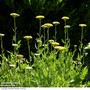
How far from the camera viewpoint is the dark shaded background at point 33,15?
15.1ft

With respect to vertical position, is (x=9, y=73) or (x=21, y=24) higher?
(x=21, y=24)

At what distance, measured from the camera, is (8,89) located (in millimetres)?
2705

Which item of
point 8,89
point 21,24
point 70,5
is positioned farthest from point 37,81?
point 70,5

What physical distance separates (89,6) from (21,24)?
6.85 ft

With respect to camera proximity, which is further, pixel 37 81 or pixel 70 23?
pixel 70 23

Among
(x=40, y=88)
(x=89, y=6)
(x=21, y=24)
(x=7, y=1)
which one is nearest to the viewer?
(x=40, y=88)

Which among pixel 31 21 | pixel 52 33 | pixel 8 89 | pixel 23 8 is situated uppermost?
pixel 23 8

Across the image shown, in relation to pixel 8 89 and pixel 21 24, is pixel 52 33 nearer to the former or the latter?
pixel 21 24

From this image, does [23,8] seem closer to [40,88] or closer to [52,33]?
[52,33]

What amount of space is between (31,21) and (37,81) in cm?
257

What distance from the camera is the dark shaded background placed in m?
4.59

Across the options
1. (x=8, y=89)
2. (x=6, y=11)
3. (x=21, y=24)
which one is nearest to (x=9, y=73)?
(x=8, y=89)

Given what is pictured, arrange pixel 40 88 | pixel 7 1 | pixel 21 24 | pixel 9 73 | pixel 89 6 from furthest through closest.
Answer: pixel 89 6 < pixel 21 24 < pixel 7 1 < pixel 9 73 < pixel 40 88

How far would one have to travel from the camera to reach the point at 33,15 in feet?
16.1
